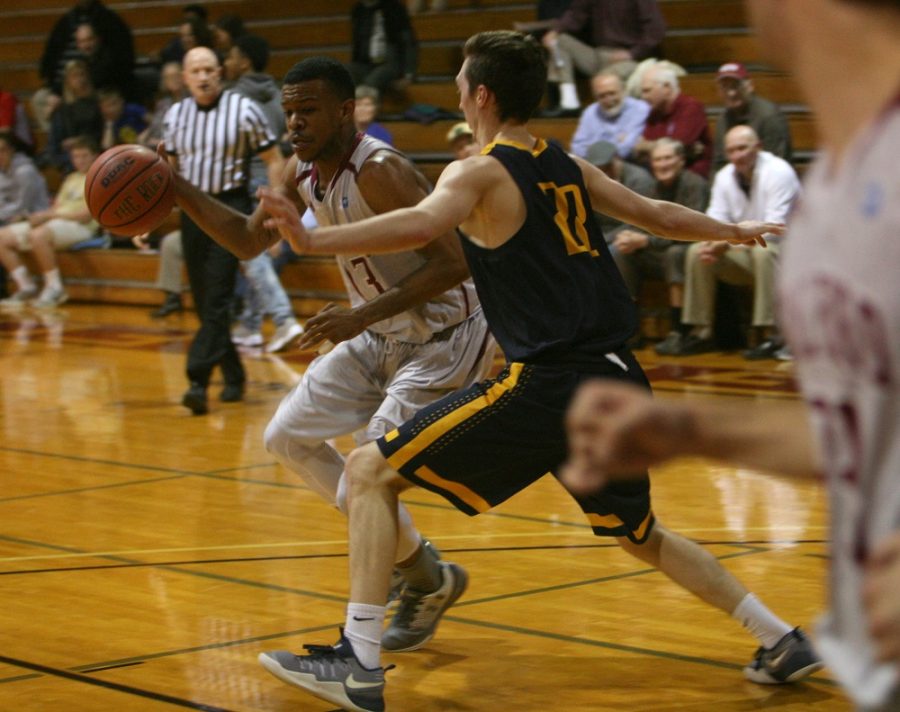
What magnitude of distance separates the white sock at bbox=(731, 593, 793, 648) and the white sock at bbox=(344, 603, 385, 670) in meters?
0.99

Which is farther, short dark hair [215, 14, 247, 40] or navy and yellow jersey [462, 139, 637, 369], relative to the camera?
short dark hair [215, 14, 247, 40]

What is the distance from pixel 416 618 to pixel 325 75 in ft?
5.38

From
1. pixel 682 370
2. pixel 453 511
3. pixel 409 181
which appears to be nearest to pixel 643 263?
pixel 682 370

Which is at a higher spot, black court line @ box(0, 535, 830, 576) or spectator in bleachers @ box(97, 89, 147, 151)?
black court line @ box(0, 535, 830, 576)

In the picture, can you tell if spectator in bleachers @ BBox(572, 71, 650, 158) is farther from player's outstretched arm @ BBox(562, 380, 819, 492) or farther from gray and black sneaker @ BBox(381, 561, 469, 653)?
player's outstretched arm @ BBox(562, 380, 819, 492)

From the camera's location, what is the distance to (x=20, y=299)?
49.3 ft

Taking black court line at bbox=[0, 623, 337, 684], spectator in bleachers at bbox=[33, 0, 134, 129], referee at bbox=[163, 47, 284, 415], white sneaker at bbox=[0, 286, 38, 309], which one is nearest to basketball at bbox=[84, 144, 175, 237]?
black court line at bbox=[0, 623, 337, 684]

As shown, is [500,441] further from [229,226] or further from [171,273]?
[171,273]

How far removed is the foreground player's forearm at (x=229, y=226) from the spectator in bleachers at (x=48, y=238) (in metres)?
10.6

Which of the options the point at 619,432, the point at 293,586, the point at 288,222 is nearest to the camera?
the point at 619,432

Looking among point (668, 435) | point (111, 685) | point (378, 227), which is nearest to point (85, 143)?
point (111, 685)

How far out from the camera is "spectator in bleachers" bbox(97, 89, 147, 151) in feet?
49.5

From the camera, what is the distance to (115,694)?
384cm

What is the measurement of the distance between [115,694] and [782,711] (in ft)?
5.56
